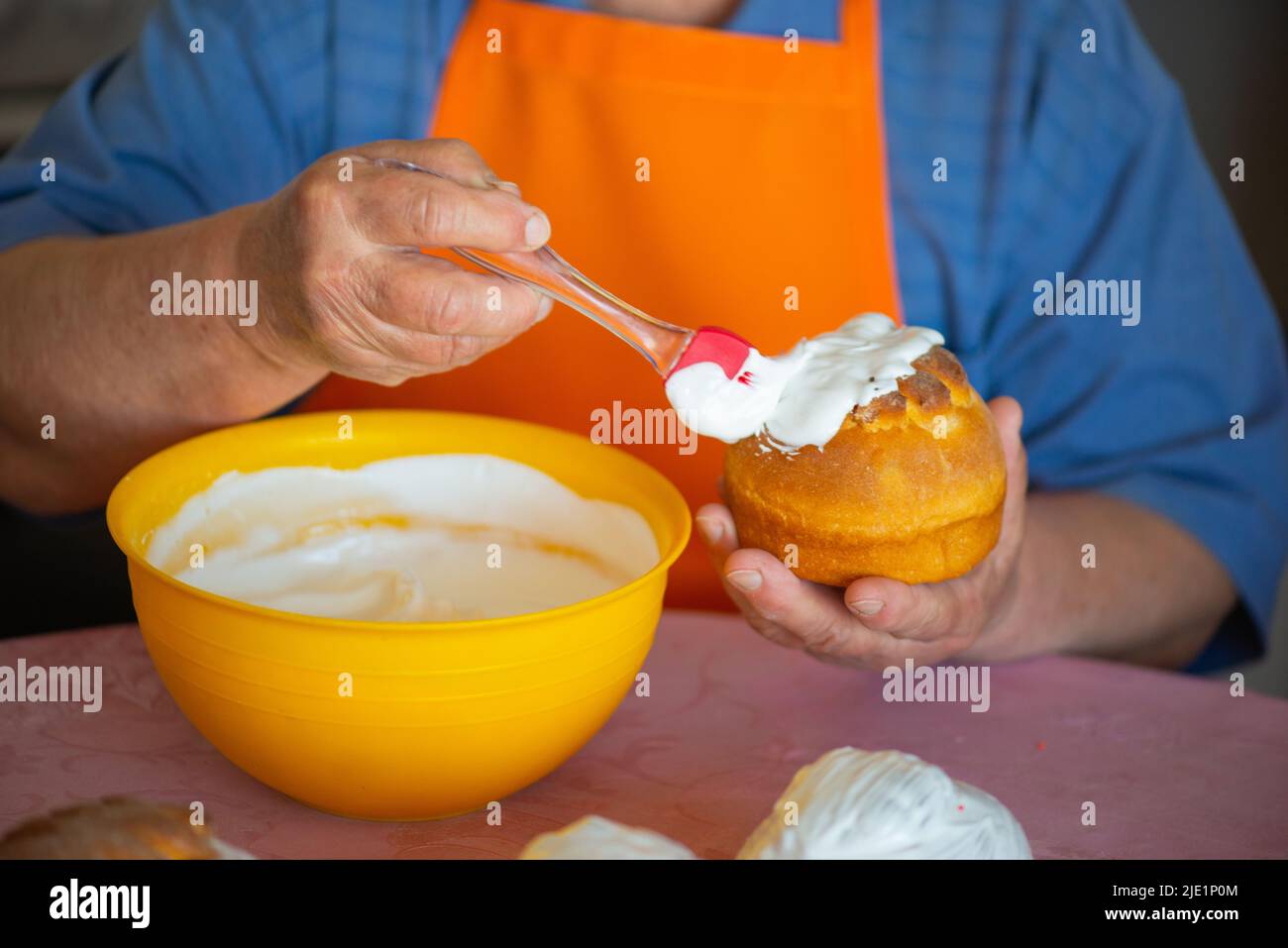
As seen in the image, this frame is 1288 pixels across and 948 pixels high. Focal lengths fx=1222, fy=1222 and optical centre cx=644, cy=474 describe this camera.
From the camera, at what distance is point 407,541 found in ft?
3.47

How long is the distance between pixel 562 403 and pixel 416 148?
1.63 ft

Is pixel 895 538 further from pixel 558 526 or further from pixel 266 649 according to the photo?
pixel 266 649

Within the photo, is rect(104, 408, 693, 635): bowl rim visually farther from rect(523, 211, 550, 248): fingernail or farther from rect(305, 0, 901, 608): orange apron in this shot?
rect(305, 0, 901, 608): orange apron

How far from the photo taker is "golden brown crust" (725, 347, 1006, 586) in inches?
34.4

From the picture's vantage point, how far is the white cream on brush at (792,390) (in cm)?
88

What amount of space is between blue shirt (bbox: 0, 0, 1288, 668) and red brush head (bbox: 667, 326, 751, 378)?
1.68 ft

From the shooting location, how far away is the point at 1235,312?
1.42 m

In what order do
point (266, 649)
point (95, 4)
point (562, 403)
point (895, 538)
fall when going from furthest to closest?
point (95, 4)
point (562, 403)
point (895, 538)
point (266, 649)

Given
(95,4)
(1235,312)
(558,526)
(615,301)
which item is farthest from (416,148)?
(95,4)

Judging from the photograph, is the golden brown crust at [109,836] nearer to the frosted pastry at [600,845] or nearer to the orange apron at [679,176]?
the frosted pastry at [600,845]

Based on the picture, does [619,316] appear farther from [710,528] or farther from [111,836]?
[111,836]

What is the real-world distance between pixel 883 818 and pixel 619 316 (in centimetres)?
41
